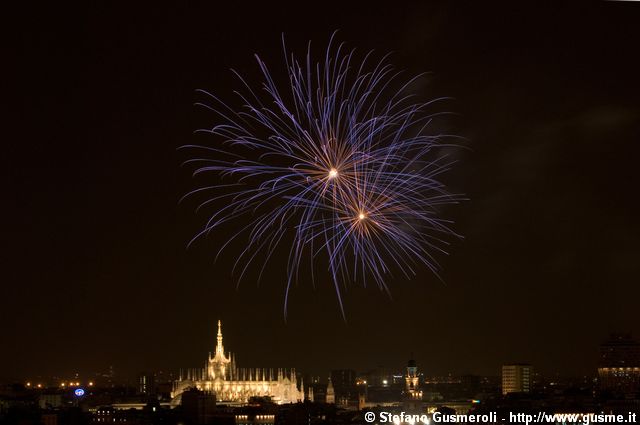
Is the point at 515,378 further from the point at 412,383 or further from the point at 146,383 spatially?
the point at 412,383

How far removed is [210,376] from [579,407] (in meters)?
22.9

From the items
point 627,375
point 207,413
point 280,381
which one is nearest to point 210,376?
point 280,381

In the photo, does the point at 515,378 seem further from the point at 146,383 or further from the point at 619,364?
the point at 146,383

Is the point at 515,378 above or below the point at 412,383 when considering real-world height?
below

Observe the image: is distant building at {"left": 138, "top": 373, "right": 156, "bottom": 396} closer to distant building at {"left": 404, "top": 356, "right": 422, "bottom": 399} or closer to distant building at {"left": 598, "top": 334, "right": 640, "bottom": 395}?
distant building at {"left": 598, "top": 334, "right": 640, "bottom": 395}

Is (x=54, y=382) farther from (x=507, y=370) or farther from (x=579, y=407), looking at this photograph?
(x=579, y=407)

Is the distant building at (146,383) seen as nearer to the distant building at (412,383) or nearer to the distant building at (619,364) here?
the distant building at (619,364)

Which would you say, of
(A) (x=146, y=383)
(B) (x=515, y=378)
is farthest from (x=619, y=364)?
(A) (x=146, y=383)

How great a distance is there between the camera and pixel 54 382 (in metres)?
80.1

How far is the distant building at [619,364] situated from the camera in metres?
74.6

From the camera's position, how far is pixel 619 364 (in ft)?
252

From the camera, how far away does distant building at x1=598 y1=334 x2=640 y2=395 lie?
74562 mm

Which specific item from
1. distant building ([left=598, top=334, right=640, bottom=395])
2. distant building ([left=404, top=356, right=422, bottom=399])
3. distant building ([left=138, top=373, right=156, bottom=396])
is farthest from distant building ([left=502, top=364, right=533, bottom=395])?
distant building ([left=404, top=356, right=422, bottom=399])

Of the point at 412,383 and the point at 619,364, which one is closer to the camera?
the point at 412,383
